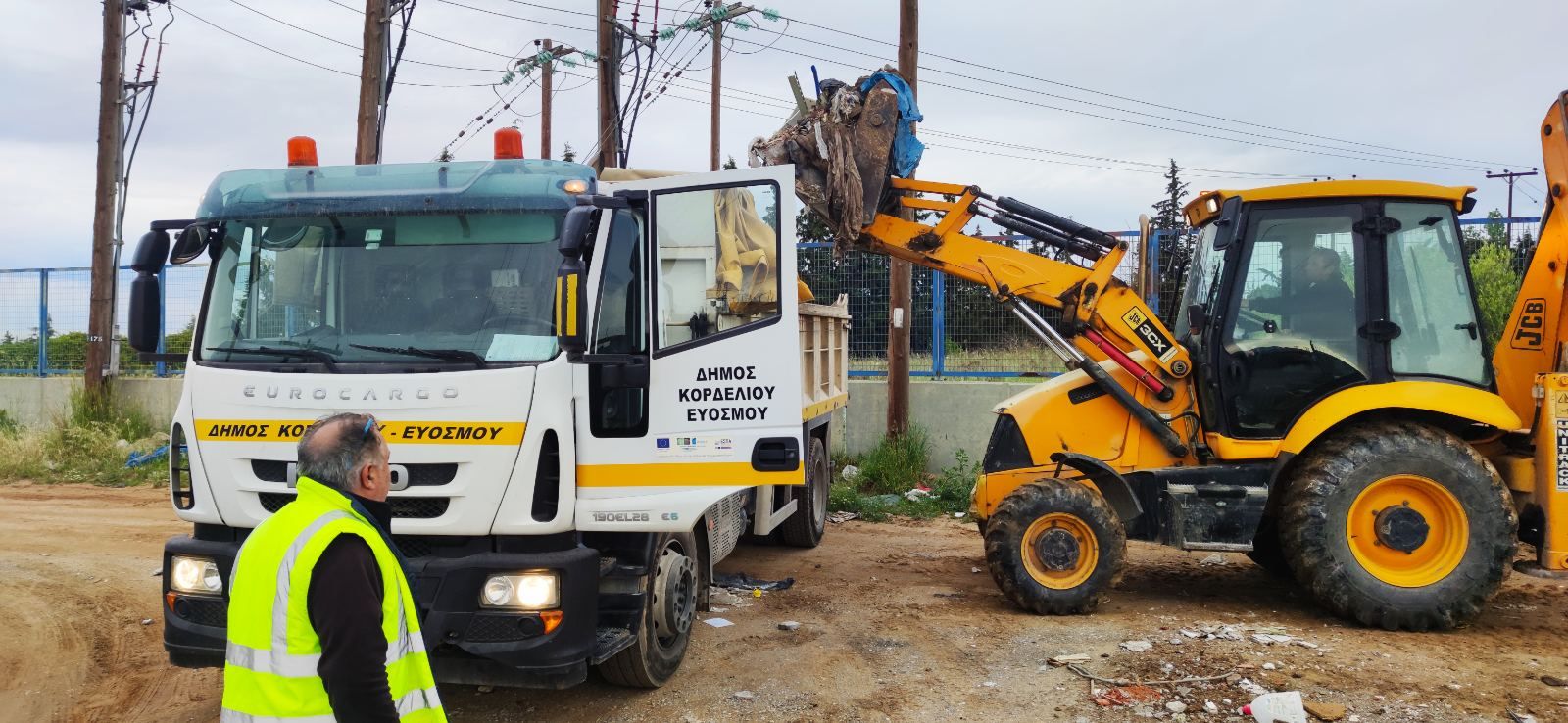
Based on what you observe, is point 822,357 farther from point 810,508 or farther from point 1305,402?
point 1305,402

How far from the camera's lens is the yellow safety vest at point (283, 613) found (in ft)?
7.77

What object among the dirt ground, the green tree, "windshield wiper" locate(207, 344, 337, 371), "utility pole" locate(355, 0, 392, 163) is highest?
"utility pole" locate(355, 0, 392, 163)

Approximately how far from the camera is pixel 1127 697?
4.80 meters

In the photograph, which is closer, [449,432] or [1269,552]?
[449,432]

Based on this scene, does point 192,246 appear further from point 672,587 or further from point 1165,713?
point 1165,713

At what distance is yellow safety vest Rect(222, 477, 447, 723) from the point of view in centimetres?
237

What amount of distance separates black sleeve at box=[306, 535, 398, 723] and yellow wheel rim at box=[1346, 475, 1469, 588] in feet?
17.4

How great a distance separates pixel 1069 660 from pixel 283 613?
Result: 3.99 meters

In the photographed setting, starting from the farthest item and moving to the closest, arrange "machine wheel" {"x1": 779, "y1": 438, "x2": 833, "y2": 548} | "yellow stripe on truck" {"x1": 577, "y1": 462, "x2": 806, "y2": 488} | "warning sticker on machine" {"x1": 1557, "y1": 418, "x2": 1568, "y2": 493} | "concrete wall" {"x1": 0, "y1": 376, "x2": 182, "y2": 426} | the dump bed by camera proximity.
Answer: "concrete wall" {"x1": 0, "y1": 376, "x2": 182, "y2": 426} → "machine wheel" {"x1": 779, "y1": 438, "x2": 833, "y2": 548} → the dump bed → "warning sticker on machine" {"x1": 1557, "y1": 418, "x2": 1568, "y2": 493} → "yellow stripe on truck" {"x1": 577, "y1": 462, "x2": 806, "y2": 488}

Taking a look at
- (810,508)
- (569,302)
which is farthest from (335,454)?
(810,508)

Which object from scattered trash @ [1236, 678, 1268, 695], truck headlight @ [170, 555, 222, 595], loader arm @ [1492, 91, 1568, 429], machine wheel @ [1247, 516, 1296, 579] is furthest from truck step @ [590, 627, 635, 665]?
loader arm @ [1492, 91, 1568, 429]

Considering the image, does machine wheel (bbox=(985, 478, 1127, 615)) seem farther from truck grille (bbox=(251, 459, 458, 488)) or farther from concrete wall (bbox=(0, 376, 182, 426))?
concrete wall (bbox=(0, 376, 182, 426))

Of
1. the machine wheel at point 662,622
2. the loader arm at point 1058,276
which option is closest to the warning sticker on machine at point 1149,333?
the loader arm at point 1058,276

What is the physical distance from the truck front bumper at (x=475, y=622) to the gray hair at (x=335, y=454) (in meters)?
1.63
